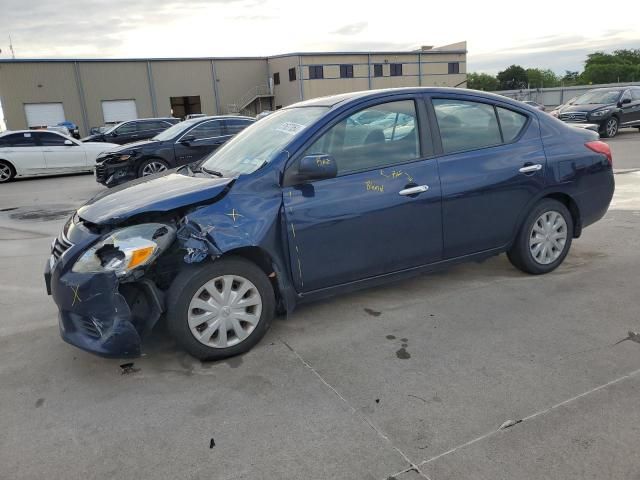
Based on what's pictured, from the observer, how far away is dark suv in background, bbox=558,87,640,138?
17875mm

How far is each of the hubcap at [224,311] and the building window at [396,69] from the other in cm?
5914

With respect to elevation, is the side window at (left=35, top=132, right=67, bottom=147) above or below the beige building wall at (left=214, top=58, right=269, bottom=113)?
below

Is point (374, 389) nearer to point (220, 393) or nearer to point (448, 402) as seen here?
point (448, 402)

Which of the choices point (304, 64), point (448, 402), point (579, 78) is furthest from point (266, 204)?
point (579, 78)

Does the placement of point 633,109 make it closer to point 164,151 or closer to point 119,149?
point 164,151

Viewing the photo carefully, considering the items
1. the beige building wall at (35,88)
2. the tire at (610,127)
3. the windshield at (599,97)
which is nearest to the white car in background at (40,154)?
the tire at (610,127)

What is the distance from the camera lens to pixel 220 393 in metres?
3.16

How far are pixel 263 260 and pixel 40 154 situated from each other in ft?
42.2

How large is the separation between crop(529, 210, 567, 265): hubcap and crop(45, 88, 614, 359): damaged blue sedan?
1 cm

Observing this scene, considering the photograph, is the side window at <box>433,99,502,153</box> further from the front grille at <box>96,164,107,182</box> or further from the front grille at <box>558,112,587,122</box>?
the front grille at <box>558,112,587,122</box>

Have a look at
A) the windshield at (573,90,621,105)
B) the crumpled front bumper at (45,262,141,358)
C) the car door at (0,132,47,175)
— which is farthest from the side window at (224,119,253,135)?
the windshield at (573,90,621,105)

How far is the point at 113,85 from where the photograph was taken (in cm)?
4791

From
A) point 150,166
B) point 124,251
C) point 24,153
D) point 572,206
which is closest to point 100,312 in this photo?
point 124,251

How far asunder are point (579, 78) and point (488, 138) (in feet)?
356
